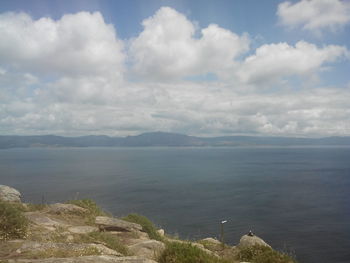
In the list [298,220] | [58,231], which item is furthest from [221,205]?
[58,231]

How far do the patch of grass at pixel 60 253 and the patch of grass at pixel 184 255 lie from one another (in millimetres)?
2497

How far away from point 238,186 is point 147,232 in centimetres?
10912

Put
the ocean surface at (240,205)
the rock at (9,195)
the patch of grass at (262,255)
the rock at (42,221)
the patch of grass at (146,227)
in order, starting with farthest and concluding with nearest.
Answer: the ocean surface at (240,205), the rock at (9,195), the patch of grass at (146,227), the rock at (42,221), the patch of grass at (262,255)

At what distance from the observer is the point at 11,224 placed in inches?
551

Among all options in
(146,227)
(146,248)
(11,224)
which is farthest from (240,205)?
(11,224)

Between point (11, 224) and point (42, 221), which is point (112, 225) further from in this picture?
point (11, 224)

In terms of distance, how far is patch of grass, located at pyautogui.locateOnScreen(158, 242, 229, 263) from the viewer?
400 inches

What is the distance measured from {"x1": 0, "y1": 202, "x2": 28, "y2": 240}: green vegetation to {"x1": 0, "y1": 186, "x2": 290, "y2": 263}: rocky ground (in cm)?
40

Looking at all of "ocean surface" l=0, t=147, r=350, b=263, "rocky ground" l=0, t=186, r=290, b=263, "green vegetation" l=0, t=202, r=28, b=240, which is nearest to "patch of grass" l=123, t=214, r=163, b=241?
"rocky ground" l=0, t=186, r=290, b=263

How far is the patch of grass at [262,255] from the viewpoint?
48.0 ft

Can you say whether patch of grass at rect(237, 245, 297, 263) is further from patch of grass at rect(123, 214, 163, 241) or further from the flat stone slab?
the flat stone slab

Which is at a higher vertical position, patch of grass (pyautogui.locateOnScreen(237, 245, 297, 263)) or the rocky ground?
the rocky ground

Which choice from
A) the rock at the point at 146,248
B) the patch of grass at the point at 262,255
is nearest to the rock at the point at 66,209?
the rock at the point at 146,248

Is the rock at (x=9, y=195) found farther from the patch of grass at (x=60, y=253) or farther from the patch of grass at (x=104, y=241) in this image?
the patch of grass at (x=60, y=253)
